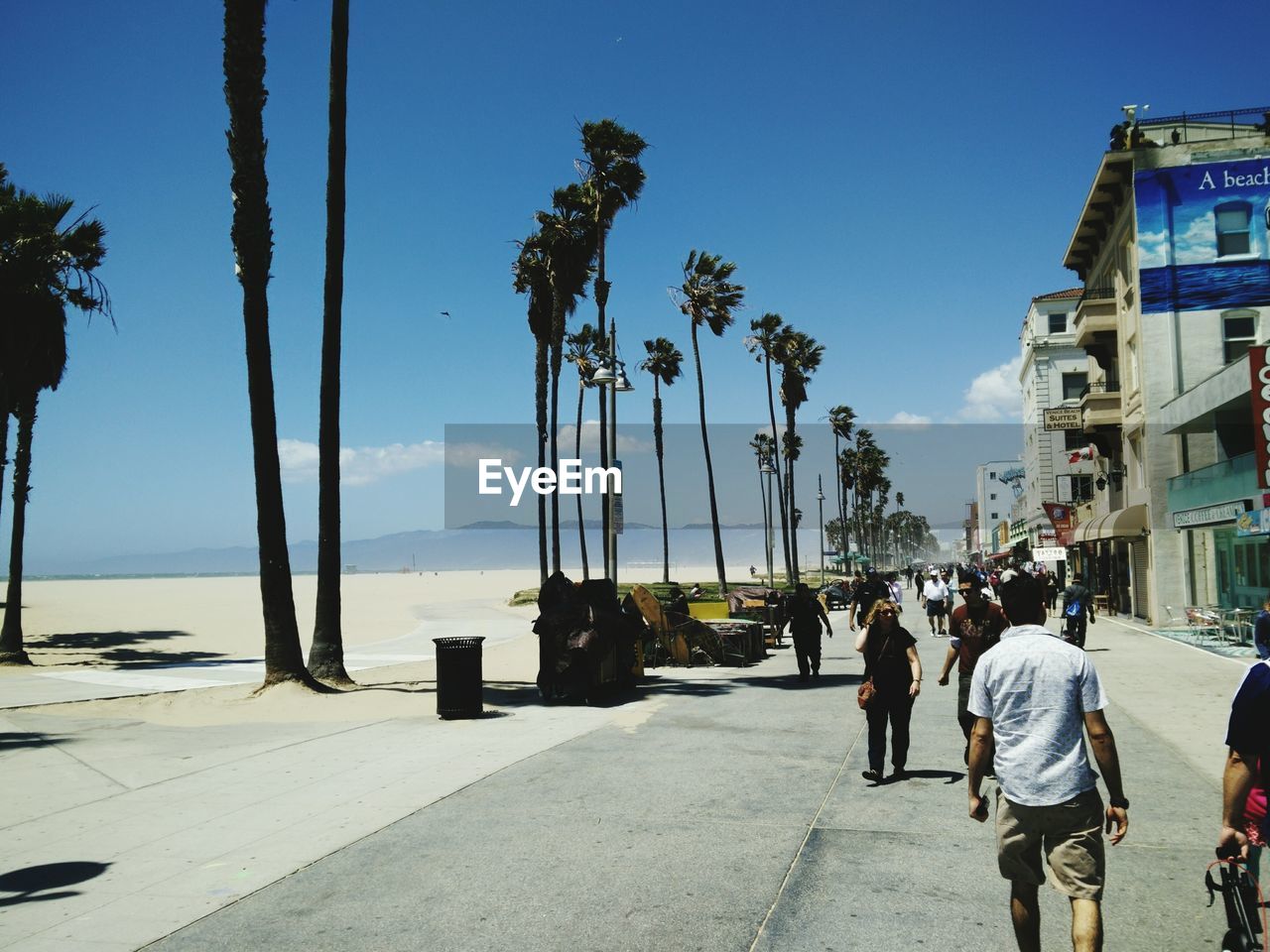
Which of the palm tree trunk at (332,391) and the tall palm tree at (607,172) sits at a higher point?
the tall palm tree at (607,172)

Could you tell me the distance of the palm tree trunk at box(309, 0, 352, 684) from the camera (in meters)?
16.2

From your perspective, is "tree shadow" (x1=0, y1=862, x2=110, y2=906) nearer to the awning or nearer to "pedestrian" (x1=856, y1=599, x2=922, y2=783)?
"pedestrian" (x1=856, y1=599, x2=922, y2=783)

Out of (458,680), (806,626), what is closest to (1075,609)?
(806,626)

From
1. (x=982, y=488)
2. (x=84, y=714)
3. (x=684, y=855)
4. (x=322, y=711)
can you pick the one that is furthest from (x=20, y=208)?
(x=982, y=488)

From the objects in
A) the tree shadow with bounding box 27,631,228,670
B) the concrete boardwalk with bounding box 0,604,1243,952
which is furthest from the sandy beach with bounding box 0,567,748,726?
the concrete boardwalk with bounding box 0,604,1243,952

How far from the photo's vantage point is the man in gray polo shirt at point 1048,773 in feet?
13.4

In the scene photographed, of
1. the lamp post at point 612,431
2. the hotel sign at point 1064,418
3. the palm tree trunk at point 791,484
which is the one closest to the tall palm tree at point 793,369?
the palm tree trunk at point 791,484

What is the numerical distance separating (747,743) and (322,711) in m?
6.61

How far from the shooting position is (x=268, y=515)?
1567 centimetres

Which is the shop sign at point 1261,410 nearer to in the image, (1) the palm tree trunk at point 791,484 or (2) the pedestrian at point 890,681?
(2) the pedestrian at point 890,681

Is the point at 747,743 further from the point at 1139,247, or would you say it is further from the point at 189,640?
the point at 1139,247

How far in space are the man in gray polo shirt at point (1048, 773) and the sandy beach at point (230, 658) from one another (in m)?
10.1

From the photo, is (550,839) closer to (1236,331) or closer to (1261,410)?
(1261,410)

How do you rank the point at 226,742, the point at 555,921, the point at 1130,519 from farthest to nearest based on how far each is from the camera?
the point at 1130,519
the point at 226,742
the point at 555,921
